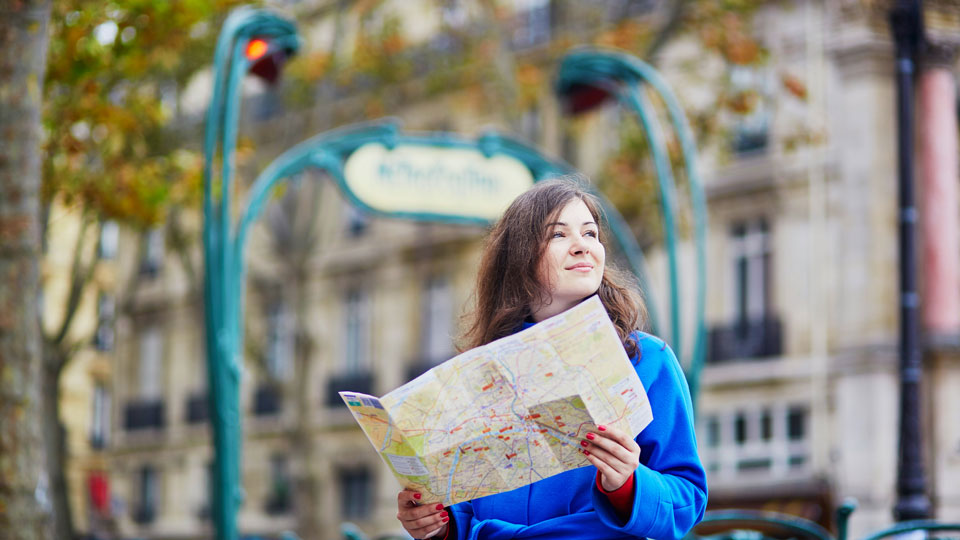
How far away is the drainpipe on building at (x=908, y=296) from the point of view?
861 cm

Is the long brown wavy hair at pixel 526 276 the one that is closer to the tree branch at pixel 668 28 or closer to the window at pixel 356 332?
the tree branch at pixel 668 28

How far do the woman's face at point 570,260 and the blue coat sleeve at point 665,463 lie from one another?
16 centimetres

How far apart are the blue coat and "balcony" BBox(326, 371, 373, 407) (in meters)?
29.7

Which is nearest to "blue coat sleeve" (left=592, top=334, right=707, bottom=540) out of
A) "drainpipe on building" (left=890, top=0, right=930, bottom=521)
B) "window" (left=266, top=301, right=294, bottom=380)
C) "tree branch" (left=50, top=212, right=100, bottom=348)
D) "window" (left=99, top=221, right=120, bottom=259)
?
"drainpipe on building" (left=890, top=0, right=930, bottom=521)

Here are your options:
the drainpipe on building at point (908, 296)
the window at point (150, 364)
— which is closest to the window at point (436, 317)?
the window at point (150, 364)

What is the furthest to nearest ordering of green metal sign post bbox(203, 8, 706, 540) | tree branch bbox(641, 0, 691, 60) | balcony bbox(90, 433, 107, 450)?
balcony bbox(90, 433, 107, 450) < tree branch bbox(641, 0, 691, 60) < green metal sign post bbox(203, 8, 706, 540)

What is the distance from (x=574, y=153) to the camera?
92.7 ft

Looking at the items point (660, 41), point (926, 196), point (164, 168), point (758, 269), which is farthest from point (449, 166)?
point (758, 269)

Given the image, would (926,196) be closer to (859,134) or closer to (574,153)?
(859,134)

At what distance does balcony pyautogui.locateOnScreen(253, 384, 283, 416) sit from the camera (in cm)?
3462

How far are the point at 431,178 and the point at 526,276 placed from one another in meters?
6.19

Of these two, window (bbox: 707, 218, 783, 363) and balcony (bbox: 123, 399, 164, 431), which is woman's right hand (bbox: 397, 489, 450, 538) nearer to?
window (bbox: 707, 218, 783, 363)

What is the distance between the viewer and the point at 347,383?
111 feet

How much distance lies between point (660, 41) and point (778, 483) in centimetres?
884
